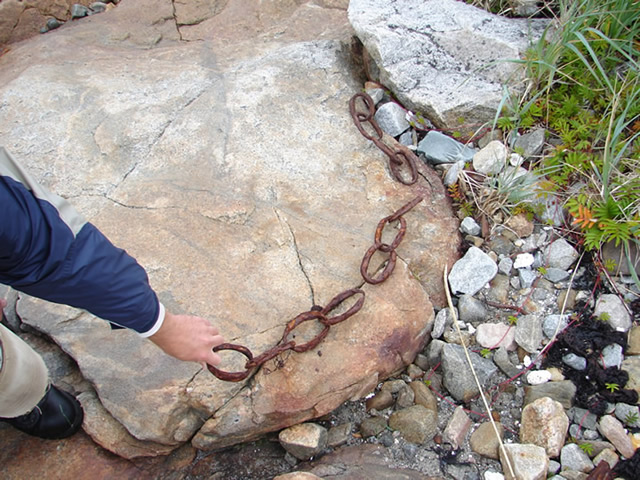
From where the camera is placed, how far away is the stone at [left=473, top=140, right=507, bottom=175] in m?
3.04

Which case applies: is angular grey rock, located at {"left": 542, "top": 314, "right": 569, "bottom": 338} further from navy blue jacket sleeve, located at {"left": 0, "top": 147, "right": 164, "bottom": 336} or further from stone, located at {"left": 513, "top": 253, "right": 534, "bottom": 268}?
navy blue jacket sleeve, located at {"left": 0, "top": 147, "right": 164, "bottom": 336}

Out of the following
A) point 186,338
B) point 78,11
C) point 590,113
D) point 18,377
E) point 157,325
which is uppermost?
point 78,11

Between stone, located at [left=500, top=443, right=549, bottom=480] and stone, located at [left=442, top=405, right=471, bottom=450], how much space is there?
0.18 m

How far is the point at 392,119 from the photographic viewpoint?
10.9 feet

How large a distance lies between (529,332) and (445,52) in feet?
6.01

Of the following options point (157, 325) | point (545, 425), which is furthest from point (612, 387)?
Answer: point (157, 325)

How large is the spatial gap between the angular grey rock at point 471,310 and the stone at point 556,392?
410 millimetres

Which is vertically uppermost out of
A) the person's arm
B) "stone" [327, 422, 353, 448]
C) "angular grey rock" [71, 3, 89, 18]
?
the person's arm

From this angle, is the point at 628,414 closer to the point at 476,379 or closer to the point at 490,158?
the point at 476,379

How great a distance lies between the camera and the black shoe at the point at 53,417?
2.27m

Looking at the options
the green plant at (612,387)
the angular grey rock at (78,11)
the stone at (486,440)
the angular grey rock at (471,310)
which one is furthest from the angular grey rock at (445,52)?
the angular grey rock at (78,11)

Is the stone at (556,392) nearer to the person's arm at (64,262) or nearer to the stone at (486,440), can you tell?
the stone at (486,440)

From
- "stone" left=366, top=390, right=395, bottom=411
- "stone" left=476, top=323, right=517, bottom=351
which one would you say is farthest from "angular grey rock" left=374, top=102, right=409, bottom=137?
"stone" left=366, top=390, right=395, bottom=411

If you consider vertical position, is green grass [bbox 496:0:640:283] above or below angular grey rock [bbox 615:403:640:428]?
above
